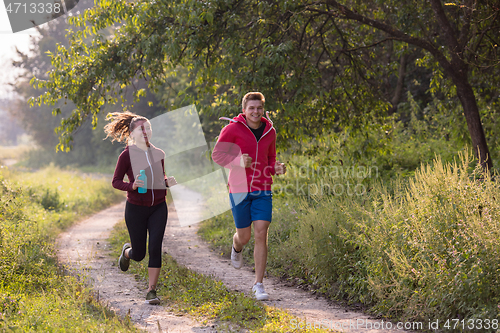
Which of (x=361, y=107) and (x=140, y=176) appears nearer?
(x=140, y=176)

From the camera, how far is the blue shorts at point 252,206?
5119 mm

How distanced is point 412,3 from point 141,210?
27.2ft

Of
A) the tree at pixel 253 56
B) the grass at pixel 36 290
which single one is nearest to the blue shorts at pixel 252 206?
the grass at pixel 36 290

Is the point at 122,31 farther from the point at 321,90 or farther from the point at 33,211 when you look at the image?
the point at 33,211

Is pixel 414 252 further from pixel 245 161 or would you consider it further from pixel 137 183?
pixel 137 183

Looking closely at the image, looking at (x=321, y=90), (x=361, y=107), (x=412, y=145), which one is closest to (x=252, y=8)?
(x=321, y=90)

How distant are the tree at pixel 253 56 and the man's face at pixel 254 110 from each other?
1.99 metres

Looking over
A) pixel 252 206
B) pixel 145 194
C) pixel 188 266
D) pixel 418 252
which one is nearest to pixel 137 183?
pixel 145 194

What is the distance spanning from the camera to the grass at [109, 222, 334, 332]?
13.7 feet

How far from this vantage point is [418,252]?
14.5 ft

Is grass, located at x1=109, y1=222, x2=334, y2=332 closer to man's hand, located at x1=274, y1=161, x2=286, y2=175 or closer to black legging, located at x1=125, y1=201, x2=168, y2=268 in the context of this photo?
black legging, located at x1=125, y1=201, x2=168, y2=268

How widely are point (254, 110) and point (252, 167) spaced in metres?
0.67

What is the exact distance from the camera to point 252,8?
338 inches

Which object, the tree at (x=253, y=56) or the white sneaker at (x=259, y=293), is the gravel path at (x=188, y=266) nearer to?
the white sneaker at (x=259, y=293)
